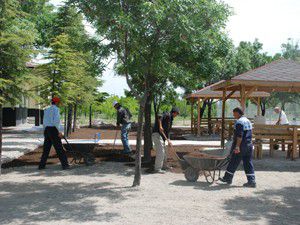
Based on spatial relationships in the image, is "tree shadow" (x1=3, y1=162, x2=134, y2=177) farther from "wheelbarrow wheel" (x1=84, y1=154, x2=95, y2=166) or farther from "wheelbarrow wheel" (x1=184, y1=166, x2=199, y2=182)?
"wheelbarrow wheel" (x1=184, y1=166, x2=199, y2=182)

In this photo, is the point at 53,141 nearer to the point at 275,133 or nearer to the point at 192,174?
the point at 192,174

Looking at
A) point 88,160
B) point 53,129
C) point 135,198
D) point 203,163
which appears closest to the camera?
point 135,198

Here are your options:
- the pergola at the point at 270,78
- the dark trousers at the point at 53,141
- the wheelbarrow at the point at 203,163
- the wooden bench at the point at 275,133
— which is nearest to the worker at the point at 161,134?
the wheelbarrow at the point at 203,163

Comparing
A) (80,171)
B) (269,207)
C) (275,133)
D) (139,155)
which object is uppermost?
(275,133)

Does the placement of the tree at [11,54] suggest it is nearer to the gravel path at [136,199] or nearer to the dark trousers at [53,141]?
the dark trousers at [53,141]

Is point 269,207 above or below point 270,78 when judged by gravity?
below

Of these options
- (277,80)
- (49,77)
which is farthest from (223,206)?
(49,77)

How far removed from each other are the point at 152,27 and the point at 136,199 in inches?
131

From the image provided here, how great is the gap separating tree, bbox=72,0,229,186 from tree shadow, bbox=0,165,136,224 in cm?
101

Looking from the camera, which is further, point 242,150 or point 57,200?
point 242,150

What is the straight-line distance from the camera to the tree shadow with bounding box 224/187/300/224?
633 cm

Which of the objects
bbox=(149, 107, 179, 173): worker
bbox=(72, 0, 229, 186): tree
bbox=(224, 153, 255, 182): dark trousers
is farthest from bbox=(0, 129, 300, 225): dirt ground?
bbox=(72, 0, 229, 186): tree

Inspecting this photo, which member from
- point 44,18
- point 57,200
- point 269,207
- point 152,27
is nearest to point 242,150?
point 269,207

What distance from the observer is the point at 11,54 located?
31.7ft
